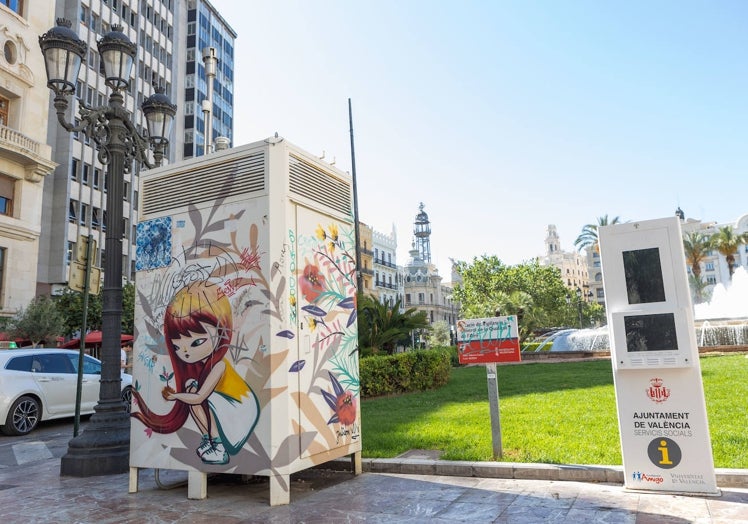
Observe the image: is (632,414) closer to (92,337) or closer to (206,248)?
(206,248)

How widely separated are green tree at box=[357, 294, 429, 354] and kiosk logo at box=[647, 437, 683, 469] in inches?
425

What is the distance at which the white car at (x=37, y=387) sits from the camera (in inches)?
425

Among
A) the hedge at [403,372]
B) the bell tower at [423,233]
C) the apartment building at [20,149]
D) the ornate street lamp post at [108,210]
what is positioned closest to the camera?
the ornate street lamp post at [108,210]

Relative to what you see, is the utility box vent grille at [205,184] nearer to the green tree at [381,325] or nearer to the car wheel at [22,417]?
the car wheel at [22,417]

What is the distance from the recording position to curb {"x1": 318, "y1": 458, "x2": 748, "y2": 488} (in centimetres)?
494

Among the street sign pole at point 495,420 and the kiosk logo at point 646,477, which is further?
the street sign pole at point 495,420

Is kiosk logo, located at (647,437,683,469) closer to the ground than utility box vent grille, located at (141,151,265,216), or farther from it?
closer to the ground

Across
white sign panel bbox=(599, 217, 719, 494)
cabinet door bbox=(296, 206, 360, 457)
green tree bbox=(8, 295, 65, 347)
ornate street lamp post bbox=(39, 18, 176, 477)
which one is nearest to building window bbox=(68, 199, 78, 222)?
green tree bbox=(8, 295, 65, 347)

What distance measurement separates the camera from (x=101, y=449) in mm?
6930

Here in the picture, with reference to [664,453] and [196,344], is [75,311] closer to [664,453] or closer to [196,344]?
[196,344]

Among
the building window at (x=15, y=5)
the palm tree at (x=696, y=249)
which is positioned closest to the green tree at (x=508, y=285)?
the palm tree at (x=696, y=249)

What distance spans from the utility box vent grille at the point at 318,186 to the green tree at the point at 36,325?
21610 millimetres

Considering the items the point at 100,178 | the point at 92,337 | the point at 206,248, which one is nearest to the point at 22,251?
the point at 92,337

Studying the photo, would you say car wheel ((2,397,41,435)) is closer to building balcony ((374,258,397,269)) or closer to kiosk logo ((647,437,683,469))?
kiosk logo ((647,437,683,469))
